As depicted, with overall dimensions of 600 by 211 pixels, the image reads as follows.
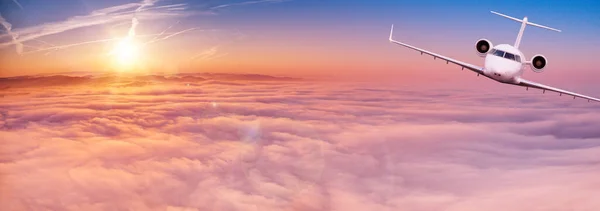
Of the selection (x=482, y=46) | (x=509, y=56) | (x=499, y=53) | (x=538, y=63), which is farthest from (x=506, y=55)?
(x=538, y=63)

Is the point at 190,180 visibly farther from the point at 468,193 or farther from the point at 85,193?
the point at 468,193

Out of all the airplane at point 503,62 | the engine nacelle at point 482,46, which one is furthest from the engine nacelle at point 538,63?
the engine nacelle at point 482,46

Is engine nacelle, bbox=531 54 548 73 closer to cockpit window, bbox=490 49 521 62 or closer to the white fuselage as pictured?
the white fuselage

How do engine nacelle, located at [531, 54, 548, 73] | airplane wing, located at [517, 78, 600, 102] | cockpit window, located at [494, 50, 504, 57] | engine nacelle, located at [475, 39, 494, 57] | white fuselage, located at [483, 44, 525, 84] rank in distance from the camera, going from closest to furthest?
airplane wing, located at [517, 78, 600, 102] → engine nacelle, located at [531, 54, 548, 73] → white fuselage, located at [483, 44, 525, 84] → cockpit window, located at [494, 50, 504, 57] → engine nacelle, located at [475, 39, 494, 57]

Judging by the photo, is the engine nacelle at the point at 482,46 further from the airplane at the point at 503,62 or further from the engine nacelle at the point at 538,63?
the engine nacelle at the point at 538,63

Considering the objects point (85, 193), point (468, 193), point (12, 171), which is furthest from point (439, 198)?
point (12, 171)

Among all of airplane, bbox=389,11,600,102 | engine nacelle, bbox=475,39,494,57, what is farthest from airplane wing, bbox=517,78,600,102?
engine nacelle, bbox=475,39,494,57

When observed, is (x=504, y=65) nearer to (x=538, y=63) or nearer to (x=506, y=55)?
(x=506, y=55)
